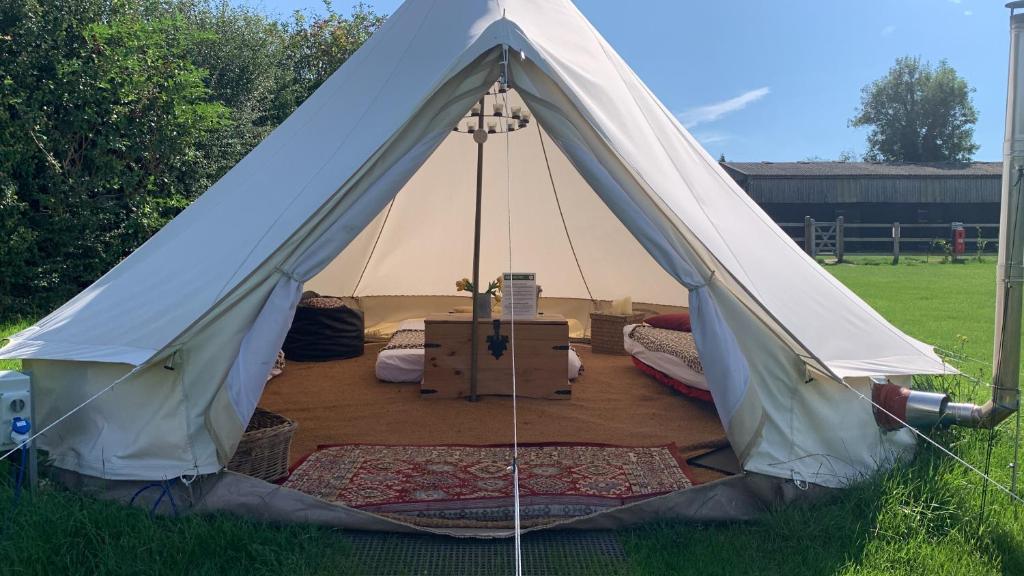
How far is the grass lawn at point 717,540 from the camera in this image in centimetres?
221

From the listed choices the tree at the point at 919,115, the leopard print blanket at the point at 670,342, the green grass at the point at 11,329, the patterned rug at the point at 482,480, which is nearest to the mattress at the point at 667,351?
the leopard print blanket at the point at 670,342

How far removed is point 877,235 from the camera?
20.0 m

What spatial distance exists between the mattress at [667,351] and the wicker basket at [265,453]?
7.13ft

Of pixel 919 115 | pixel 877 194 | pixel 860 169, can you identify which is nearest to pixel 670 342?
pixel 877 194

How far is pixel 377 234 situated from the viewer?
6.05m

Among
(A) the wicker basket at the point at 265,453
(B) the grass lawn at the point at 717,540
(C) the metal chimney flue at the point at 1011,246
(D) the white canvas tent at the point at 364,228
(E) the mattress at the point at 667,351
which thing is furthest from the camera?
(E) the mattress at the point at 667,351

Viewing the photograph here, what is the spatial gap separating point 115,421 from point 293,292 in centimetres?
79

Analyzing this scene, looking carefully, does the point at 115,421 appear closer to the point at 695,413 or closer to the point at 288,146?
the point at 288,146

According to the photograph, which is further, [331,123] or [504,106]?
[504,106]

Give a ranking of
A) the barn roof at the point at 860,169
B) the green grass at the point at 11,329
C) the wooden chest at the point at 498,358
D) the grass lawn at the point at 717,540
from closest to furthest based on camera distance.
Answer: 1. the grass lawn at the point at 717,540
2. the wooden chest at the point at 498,358
3. the green grass at the point at 11,329
4. the barn roof at the point at 860,169

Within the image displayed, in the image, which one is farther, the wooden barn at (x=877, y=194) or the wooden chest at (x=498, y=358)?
the wooden barn at (x=877, y=194)

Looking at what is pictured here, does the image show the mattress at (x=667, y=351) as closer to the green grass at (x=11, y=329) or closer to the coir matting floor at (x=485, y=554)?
the coir matting floor at (x=485, y=554)

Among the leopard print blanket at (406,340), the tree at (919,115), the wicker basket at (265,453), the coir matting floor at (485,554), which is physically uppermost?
the tree at (919,115)

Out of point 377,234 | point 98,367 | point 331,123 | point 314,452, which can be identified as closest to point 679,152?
point 331,123
